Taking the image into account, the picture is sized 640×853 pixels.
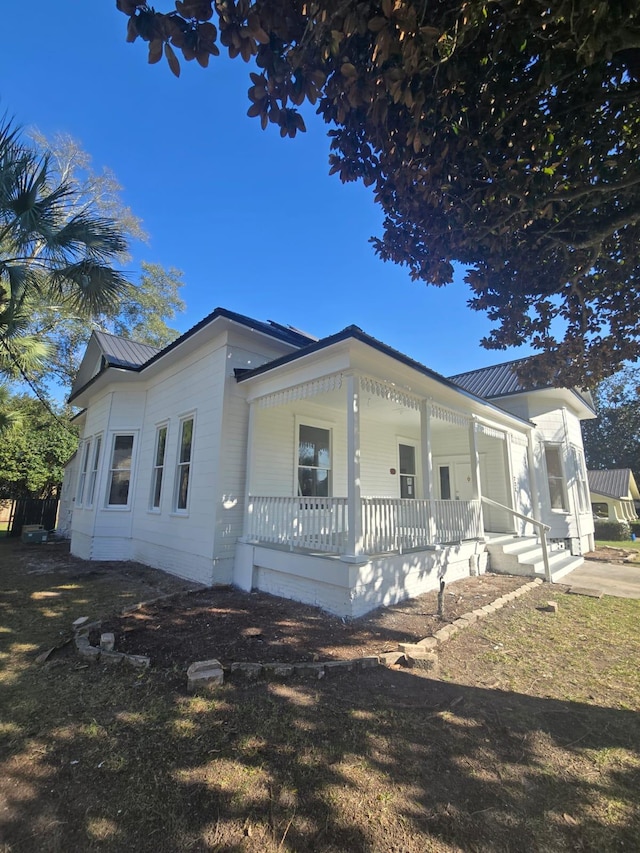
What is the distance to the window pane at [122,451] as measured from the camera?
10398 mm

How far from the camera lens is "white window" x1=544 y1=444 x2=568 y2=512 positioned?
12.7m

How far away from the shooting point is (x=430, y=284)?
17.2 ft

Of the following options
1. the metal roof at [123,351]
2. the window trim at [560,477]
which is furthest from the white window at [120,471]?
the window trim at [560,477]

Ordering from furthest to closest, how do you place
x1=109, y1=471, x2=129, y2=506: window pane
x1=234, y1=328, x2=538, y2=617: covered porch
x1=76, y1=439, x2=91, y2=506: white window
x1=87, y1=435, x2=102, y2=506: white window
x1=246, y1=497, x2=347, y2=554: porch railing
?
x1=76, y1=439, x2=91, y2=506: white window → x1=87, y1=435, x2=102, y2=506: white window → x1=109, y1=471, x2=129, y2=506: window pane → x1=246, y1=497, x2=347, y2=554: porch railing → x1=234, y1=328, x2=538, y2=617: covered porch

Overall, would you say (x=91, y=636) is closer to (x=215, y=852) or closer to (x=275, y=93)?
(x=215, y=852)

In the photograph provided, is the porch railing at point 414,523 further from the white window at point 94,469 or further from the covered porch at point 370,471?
the white window at point 94,469

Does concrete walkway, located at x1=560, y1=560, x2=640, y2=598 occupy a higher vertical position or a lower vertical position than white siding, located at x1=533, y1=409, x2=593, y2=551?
lower

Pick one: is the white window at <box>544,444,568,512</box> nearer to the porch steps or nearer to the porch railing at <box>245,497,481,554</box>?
the porch steps

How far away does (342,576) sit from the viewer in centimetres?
530

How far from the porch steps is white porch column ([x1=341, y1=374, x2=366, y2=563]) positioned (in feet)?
16.1

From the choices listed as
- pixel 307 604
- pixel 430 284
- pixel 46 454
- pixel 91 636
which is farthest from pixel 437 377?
pixel 46 454

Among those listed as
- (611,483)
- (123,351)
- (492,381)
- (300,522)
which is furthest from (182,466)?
(611,483)

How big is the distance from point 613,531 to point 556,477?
11.9m

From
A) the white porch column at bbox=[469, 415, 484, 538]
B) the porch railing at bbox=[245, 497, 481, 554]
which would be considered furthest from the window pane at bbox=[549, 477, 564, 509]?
the porch railing at bbox=[245, 497, 481, 554]
